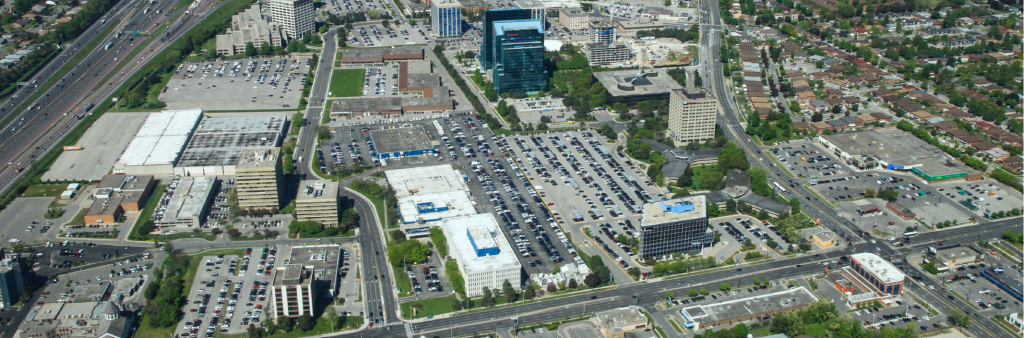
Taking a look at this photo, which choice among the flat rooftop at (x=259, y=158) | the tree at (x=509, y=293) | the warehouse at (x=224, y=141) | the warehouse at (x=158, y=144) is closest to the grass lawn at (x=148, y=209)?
the warehouse at (x=158, y=144)

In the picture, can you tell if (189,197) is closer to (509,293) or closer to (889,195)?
(509,293)

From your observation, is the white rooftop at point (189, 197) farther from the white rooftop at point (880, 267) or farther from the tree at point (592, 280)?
the white rooftop at point (880, 267)

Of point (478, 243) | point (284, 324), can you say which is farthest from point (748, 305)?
point (284, 324)

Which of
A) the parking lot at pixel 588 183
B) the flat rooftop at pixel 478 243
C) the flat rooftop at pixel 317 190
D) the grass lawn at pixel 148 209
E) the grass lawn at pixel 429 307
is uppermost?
the flat rooftop at pixel 317 190

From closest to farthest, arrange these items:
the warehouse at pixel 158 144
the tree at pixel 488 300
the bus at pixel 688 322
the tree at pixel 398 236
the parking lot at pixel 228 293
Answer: the bus at pixel 688 322
the parking lot at pixel 228 293
the tree at pixel 488 300
the tree at pixel 398 236
the warehouse at pixel 158 144

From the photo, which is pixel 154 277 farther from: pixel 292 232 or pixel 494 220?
pixel 494 220

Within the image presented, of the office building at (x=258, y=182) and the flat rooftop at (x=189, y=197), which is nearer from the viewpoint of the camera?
the office building at (x=258, y=182)
